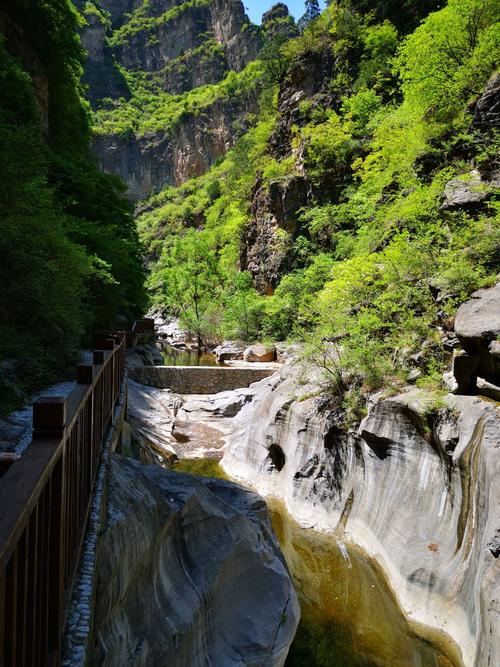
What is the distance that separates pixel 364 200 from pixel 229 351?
1192 cm

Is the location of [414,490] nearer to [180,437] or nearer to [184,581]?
[184,581]

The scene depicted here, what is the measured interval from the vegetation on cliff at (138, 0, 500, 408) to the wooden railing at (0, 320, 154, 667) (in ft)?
23.2

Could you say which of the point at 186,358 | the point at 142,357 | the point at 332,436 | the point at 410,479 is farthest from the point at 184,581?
the point at 186,358

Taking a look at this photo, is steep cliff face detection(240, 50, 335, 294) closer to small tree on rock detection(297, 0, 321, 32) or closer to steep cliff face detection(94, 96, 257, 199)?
A: small tree on rock detection(297, 0, 321, 32)

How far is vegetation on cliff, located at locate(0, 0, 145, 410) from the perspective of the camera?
8.24 metres

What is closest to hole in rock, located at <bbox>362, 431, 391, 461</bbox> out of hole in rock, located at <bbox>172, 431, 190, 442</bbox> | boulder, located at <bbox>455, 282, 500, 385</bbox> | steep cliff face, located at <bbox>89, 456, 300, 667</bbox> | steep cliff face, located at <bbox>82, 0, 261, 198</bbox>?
boulder, located at <bbox>455, 282, 500, 385</bbox>

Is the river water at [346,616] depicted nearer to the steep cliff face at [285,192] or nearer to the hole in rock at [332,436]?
the hole in rock at [332,436]

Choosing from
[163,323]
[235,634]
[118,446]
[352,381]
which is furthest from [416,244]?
[163,323]

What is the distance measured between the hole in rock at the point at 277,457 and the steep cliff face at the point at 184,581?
4608 mm

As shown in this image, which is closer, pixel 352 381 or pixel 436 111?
pixel 352 381

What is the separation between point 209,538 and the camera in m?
5.14

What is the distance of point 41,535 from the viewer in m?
1.93

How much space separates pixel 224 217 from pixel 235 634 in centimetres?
4604

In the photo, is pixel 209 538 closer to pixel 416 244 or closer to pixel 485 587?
pixel 485 587
